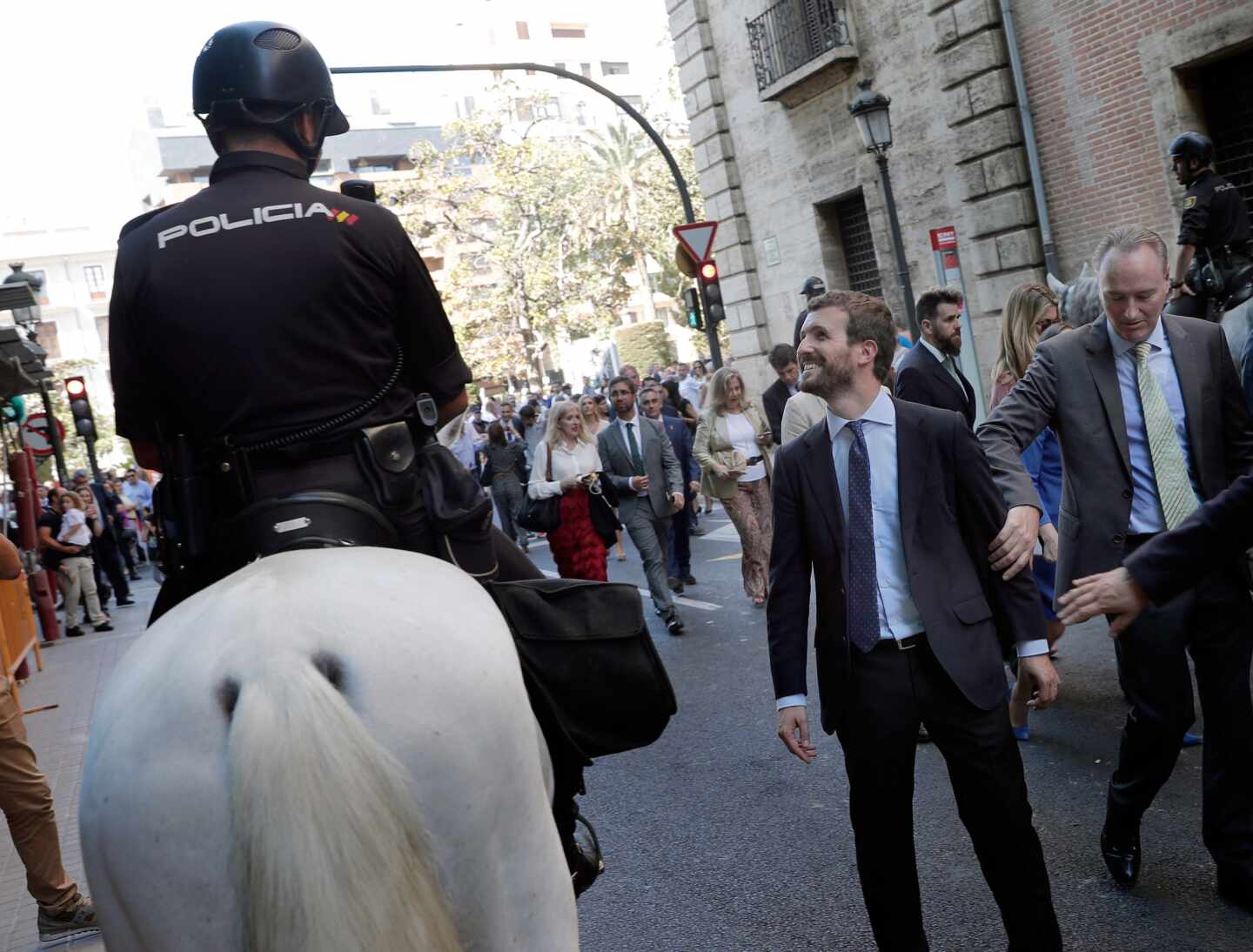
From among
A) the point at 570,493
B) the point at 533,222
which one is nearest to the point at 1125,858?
the point at 570,493

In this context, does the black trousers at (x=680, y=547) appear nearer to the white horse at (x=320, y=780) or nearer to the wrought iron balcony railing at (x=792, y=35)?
the wrought iron balcony railing at (x=792, y=35)

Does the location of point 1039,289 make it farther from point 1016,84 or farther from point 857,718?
point 1016,84

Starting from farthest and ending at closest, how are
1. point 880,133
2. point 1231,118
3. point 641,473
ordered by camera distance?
point 880,133 → point 1231,118 → point 641,473

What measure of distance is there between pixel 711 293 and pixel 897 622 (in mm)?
15967

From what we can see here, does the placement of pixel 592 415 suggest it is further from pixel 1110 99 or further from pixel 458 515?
pixel 458 515

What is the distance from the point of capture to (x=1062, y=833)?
477cm

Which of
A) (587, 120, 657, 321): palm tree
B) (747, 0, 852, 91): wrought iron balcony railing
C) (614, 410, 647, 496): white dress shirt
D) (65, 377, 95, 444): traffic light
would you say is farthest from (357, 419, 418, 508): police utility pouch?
(587, 120, 657, 321): palm tree

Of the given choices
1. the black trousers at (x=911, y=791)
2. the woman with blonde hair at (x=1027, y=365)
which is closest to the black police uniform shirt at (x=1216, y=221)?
the woman with blonde hair at (x=1027, y=365)

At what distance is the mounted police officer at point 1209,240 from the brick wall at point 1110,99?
4.42m

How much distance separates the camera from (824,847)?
16.6ft

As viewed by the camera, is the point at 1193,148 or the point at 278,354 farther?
the point at 1193,148

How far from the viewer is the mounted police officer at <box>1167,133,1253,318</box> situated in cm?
800

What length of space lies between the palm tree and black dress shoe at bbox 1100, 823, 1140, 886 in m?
47.7

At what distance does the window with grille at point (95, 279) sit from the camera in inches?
3812
